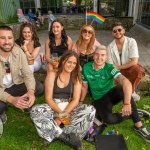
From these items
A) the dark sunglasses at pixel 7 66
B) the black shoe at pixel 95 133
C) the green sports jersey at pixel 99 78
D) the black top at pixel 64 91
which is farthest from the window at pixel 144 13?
the dark sunglasses at pixel 7 66

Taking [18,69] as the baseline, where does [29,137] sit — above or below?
below

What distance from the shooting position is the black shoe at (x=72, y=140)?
2982 mm

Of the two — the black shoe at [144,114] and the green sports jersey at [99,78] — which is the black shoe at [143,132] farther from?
the green sports jersey at [99,78]

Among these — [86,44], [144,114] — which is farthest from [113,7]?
[144,114]

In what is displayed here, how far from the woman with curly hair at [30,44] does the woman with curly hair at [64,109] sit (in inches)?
50.3

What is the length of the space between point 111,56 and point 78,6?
10.6m

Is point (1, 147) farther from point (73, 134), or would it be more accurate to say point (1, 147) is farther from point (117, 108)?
point (117, 108)

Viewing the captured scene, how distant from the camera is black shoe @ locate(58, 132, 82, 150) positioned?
298 cm

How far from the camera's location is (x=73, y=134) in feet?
9.92

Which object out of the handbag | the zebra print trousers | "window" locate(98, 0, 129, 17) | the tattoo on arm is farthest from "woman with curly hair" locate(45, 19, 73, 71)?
"window" locate(98, 0, 129, 17)

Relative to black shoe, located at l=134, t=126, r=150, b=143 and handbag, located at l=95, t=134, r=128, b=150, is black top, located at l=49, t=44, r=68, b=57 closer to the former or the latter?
handbag, located at l=95, t=134, r=128, b=150

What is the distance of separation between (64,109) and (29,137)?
0.78 m

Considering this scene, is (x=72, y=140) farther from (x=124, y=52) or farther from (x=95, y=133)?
(x=124, y=52)

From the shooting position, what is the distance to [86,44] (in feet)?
13.8
